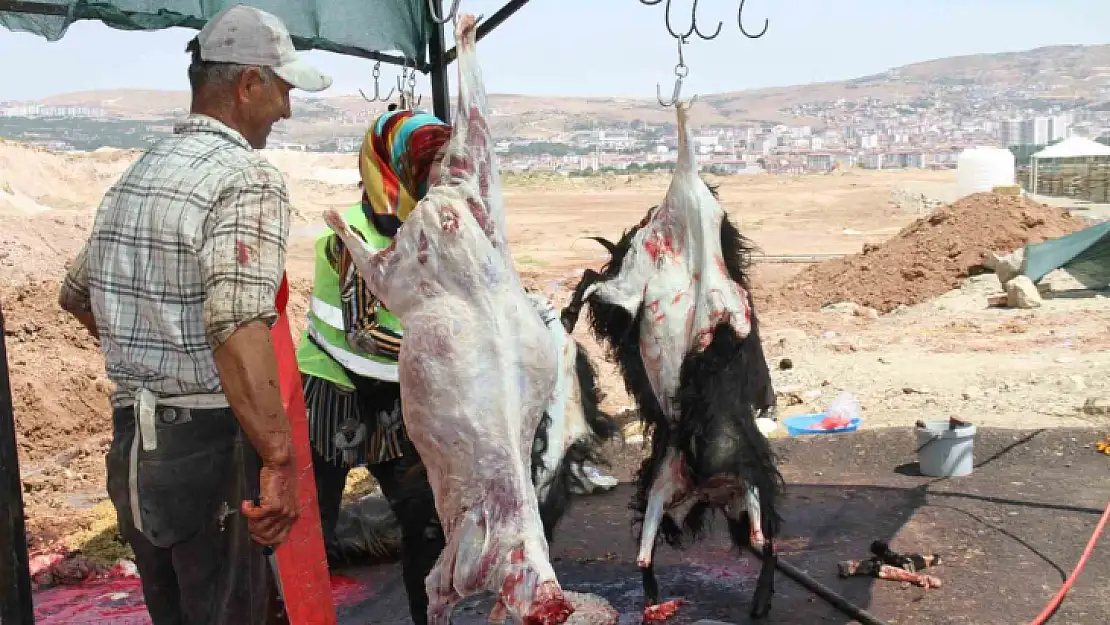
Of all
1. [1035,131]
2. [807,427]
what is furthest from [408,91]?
[1035,131]

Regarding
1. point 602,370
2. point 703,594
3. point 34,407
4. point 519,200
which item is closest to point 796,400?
point 602,370

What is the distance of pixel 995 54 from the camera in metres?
144

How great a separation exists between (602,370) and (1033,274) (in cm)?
573

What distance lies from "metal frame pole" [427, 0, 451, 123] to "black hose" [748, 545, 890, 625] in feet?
8.31

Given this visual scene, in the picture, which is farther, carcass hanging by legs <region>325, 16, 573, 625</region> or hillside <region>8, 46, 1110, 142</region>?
hillside <region>8, 46, 1110, 142</region>

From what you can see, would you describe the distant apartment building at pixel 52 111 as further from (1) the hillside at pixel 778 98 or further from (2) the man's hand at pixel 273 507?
(2) the man's hand at pixel 273 507

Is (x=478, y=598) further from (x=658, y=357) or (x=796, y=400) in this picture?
(x=796, y=400)

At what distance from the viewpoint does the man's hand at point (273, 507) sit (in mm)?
2500

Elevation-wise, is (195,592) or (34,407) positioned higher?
(195,592)

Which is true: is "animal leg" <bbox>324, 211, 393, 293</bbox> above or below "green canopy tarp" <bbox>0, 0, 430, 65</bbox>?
below

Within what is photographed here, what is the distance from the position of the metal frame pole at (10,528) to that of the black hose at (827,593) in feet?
8.11

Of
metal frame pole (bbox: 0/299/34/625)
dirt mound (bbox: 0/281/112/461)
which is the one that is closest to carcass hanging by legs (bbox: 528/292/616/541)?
metal frame pole (bbox: 0/299/34/625)

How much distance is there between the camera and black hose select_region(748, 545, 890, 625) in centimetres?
383

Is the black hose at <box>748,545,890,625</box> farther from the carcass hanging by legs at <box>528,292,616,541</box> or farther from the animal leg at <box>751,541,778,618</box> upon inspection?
the carcass hanging by legs at <box>528,292,616,541</box>
